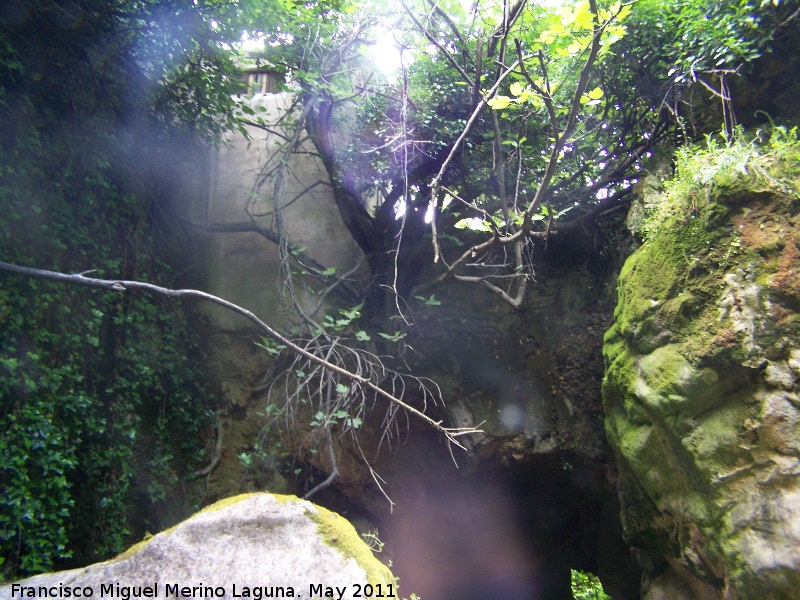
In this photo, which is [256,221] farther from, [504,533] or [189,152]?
[504,533]

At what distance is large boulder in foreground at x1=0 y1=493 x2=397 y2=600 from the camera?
88.9 inches

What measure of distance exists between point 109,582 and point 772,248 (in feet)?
12.3

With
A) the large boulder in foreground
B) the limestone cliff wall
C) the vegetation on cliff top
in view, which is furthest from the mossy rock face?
the limestone cliff wall

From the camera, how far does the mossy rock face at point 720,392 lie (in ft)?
8.93

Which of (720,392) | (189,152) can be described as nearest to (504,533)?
(720,392)

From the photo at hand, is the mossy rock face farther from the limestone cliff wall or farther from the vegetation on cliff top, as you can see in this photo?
the limestone cliff wall

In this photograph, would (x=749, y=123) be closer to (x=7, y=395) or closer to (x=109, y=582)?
(x=109, y=582)

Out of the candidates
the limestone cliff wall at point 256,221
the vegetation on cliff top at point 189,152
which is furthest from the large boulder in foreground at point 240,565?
the limestone cliff wall at point 256,221

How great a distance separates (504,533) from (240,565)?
4.88 m

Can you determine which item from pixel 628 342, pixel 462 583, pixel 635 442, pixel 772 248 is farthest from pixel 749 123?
pixel 462 583

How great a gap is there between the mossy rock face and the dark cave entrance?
192 cm

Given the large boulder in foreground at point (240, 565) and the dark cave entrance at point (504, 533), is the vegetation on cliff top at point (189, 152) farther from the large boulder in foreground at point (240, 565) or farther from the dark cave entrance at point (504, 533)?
the dark cave entrance at point (504, 533)

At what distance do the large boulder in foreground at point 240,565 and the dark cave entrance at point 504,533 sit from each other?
3332 millimetres

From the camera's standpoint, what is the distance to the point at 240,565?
7.61 ft
